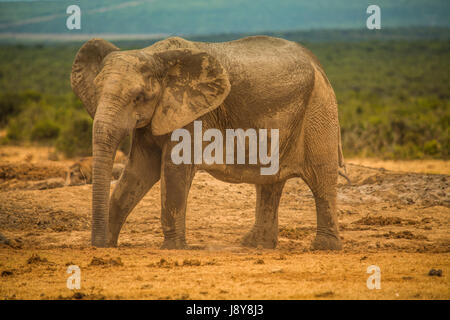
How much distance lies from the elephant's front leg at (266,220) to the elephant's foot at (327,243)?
59cm

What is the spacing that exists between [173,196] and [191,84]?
1201 mm

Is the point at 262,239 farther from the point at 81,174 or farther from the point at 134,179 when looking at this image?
→ the point at 81,174

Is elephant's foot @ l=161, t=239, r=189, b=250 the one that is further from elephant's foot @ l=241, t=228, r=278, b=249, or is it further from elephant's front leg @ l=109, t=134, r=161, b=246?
elephant's foot @ l=241, t=228, r=278, b=249

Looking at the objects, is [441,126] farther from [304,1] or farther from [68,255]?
[304,1]

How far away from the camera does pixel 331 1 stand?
157 meters

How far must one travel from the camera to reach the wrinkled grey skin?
7125 millimetres

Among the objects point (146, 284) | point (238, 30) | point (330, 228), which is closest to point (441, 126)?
point (330, 228)

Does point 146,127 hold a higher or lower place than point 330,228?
higher

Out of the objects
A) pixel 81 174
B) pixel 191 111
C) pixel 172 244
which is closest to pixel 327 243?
pixel 172 244

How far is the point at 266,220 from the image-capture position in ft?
29.8

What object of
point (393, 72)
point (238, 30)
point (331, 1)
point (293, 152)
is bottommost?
point (293, 152)

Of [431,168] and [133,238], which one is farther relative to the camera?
[431,168]

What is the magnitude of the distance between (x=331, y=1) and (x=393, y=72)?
102319 mm

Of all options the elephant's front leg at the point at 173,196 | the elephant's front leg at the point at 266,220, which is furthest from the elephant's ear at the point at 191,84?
the elephant's front leg at the point at 266,220
